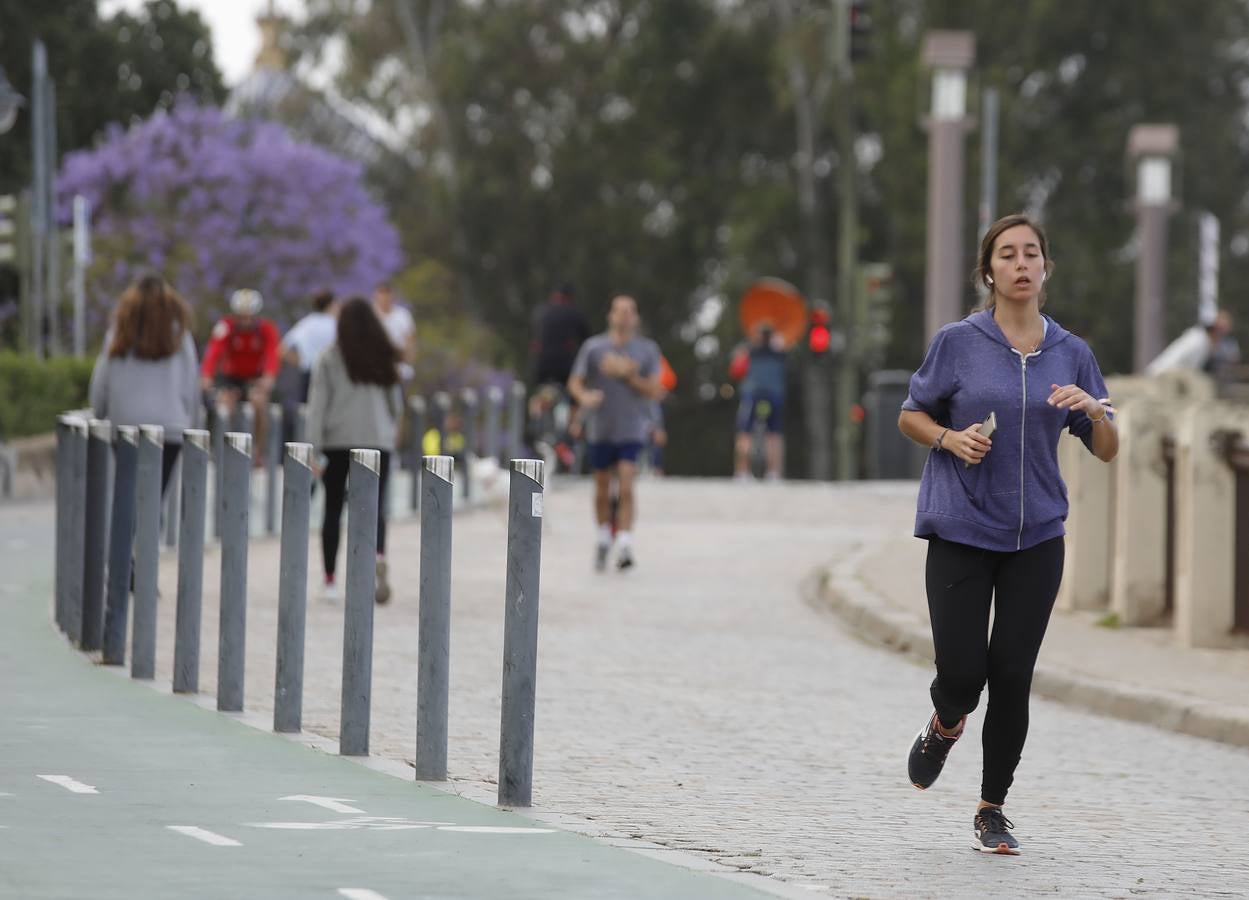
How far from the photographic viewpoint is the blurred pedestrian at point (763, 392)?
27766 millimetres

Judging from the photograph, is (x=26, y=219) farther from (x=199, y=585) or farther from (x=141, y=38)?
(x=141, y=38)

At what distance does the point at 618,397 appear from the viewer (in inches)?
687

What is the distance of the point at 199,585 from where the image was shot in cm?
1019

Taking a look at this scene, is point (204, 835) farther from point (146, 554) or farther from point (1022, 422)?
point (146, 554)

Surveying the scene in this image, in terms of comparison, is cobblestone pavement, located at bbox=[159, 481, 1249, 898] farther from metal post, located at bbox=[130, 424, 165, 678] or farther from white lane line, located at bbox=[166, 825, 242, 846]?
white lane line, located at bbox=[166, 825, 242, 846]

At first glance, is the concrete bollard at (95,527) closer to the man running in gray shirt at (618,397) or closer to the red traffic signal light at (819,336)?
the man running in gray shirt at (618,397)

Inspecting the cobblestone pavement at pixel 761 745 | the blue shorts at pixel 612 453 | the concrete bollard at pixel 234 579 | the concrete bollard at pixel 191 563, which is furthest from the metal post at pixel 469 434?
the concrete bollard at pixel 234 579

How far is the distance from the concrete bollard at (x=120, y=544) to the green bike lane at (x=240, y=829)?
56.2 inches

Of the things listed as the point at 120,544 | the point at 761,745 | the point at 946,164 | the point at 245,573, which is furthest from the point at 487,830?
the point at 946,164

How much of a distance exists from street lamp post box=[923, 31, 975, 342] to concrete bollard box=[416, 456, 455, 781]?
44.0ft

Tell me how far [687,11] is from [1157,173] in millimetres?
26816

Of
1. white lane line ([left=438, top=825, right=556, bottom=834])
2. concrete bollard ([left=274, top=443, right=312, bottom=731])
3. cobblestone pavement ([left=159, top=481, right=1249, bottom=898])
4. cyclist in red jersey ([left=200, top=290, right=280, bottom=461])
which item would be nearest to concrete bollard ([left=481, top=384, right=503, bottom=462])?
A: cyclist in red jersey ([left=200, top=290, right=280, bottom=461])

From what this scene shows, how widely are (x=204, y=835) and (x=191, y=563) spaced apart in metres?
3.35

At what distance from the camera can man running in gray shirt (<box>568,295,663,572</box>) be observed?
57.2ft
